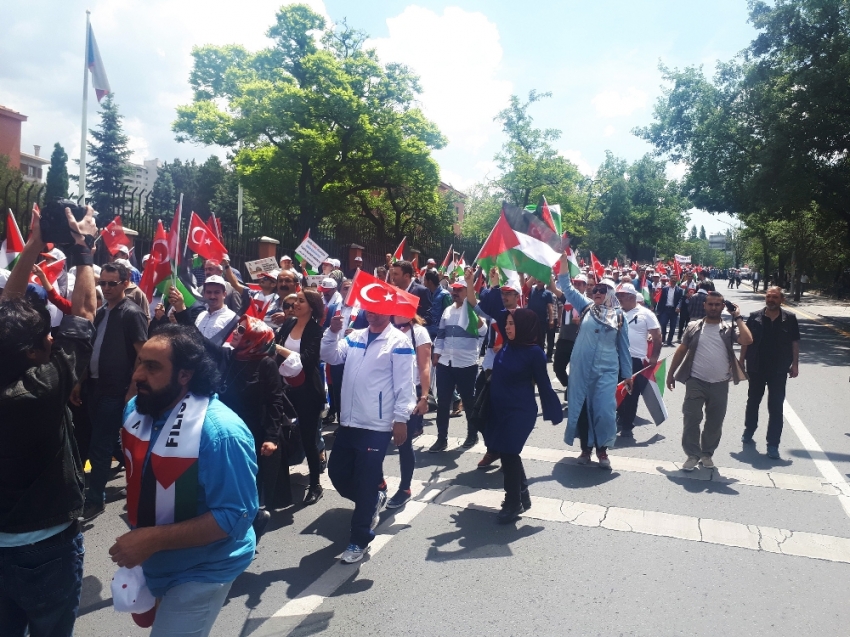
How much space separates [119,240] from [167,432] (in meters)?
6.86

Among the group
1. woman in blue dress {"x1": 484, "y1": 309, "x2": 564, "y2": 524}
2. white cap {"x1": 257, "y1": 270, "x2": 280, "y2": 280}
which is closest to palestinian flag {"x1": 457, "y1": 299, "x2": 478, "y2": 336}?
woman in blue dress {"x1": 484, "y1": 309, "x2": 564, "y2": 524}

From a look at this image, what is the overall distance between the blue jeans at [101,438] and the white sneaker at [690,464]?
203 inches

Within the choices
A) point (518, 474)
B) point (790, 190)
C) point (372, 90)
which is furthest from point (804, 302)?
point (518, 474)

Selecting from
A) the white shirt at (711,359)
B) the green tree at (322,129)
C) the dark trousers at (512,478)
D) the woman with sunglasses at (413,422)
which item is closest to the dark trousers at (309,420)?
the woman with sunglasses at (413,422)

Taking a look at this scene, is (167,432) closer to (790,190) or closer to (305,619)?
(305,619)

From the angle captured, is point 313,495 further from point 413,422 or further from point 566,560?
point 566,560

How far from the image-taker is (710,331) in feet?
23.2

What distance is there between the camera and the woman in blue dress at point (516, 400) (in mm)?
5418

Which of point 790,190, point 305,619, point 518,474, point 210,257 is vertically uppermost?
point 790,190

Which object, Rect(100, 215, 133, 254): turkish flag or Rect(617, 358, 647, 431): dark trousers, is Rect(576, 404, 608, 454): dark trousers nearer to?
Rect(617, 358, 647, 431): dark trousers

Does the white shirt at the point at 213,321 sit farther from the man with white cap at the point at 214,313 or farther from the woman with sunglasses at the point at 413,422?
the woman with sunglasses at the point at 413,422

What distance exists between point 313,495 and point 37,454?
3434 mm

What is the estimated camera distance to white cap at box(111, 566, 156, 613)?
2.34 meters

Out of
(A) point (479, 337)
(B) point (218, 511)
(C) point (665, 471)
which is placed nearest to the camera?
(B) point (218, 511)
